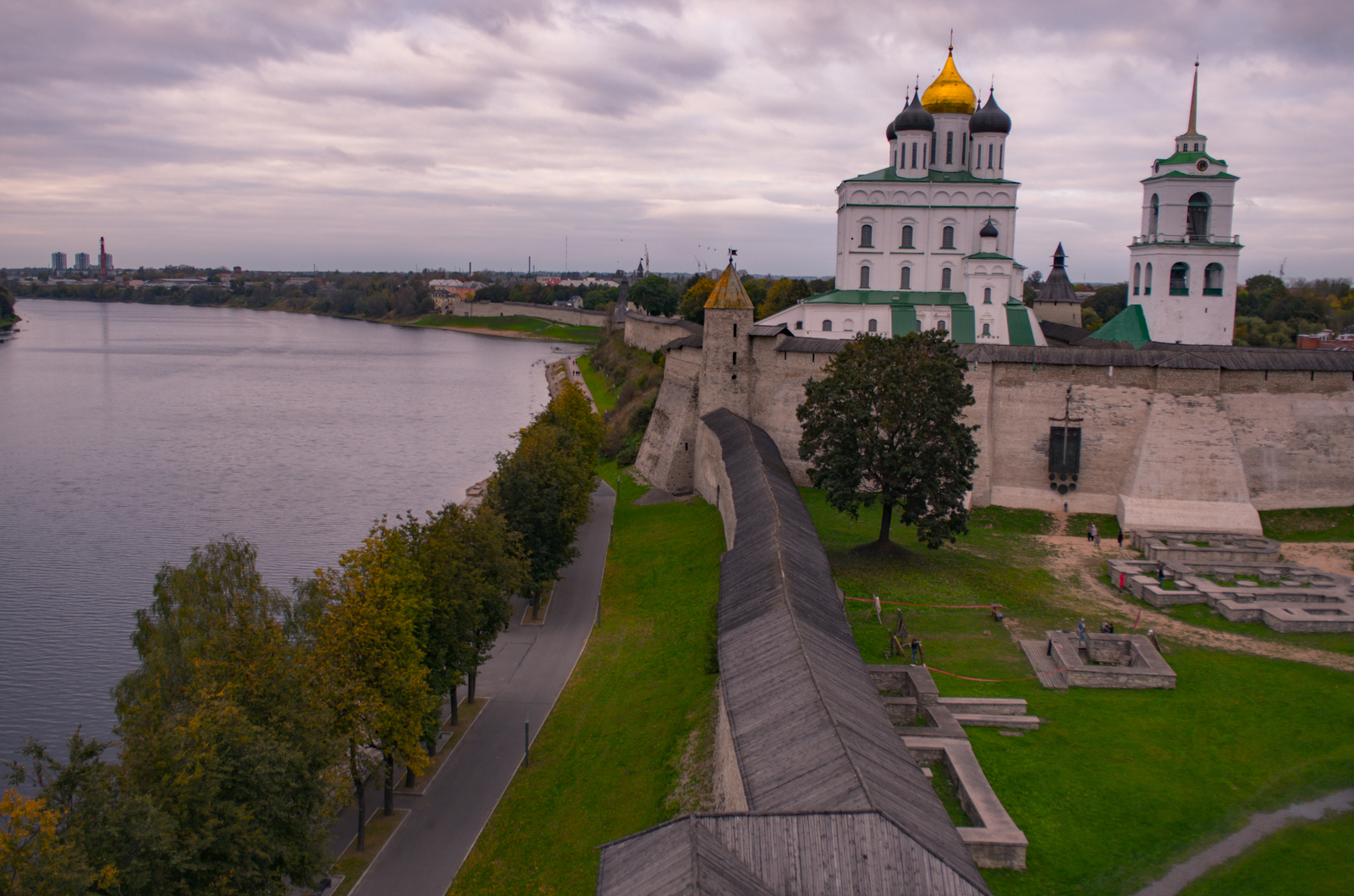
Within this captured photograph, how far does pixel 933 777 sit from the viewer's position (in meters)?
11.4

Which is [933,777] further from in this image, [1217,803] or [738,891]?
[738,891]

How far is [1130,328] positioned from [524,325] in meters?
89.4

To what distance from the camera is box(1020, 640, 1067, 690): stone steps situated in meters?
14.0

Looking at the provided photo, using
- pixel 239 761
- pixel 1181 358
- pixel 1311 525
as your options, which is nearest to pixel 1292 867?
pixel 239 761

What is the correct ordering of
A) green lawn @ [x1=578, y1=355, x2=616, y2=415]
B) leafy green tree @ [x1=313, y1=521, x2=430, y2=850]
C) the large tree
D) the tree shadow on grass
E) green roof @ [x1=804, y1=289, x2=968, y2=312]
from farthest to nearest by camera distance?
1. green lawn @ [x1=578, y1=355, x2=616, y2=415]
2. green roof @ [x1=804, y1=289, x2=968, y2=312]
3. the tree shadow on grass
4. the large tree
5. leafy green tree @ [x1=313, y1=521, x2=430, y2=850]

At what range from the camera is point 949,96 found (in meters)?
37.2

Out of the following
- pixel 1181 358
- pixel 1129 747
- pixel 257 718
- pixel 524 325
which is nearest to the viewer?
pixel 257 718

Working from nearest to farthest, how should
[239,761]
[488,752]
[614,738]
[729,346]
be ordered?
[239,761]
[488,752]
[614,738]
[729,346]

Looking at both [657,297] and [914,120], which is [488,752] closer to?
[914,120]

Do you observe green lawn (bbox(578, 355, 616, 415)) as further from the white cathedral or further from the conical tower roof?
the conical tower roof

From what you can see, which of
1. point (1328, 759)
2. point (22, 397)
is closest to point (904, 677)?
point (1328, 759)

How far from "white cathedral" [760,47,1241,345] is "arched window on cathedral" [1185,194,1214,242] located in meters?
0.03

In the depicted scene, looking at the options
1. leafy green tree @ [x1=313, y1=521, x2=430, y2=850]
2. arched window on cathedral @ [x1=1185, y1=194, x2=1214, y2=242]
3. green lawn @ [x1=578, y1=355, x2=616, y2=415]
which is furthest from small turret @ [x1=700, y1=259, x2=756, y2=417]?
green lawn @ [x1=578, y1=355, x2=616, y2=415]

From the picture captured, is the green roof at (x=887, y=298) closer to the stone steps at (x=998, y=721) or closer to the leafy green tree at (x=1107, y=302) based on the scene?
the stone steps at (x=998, y=721)
